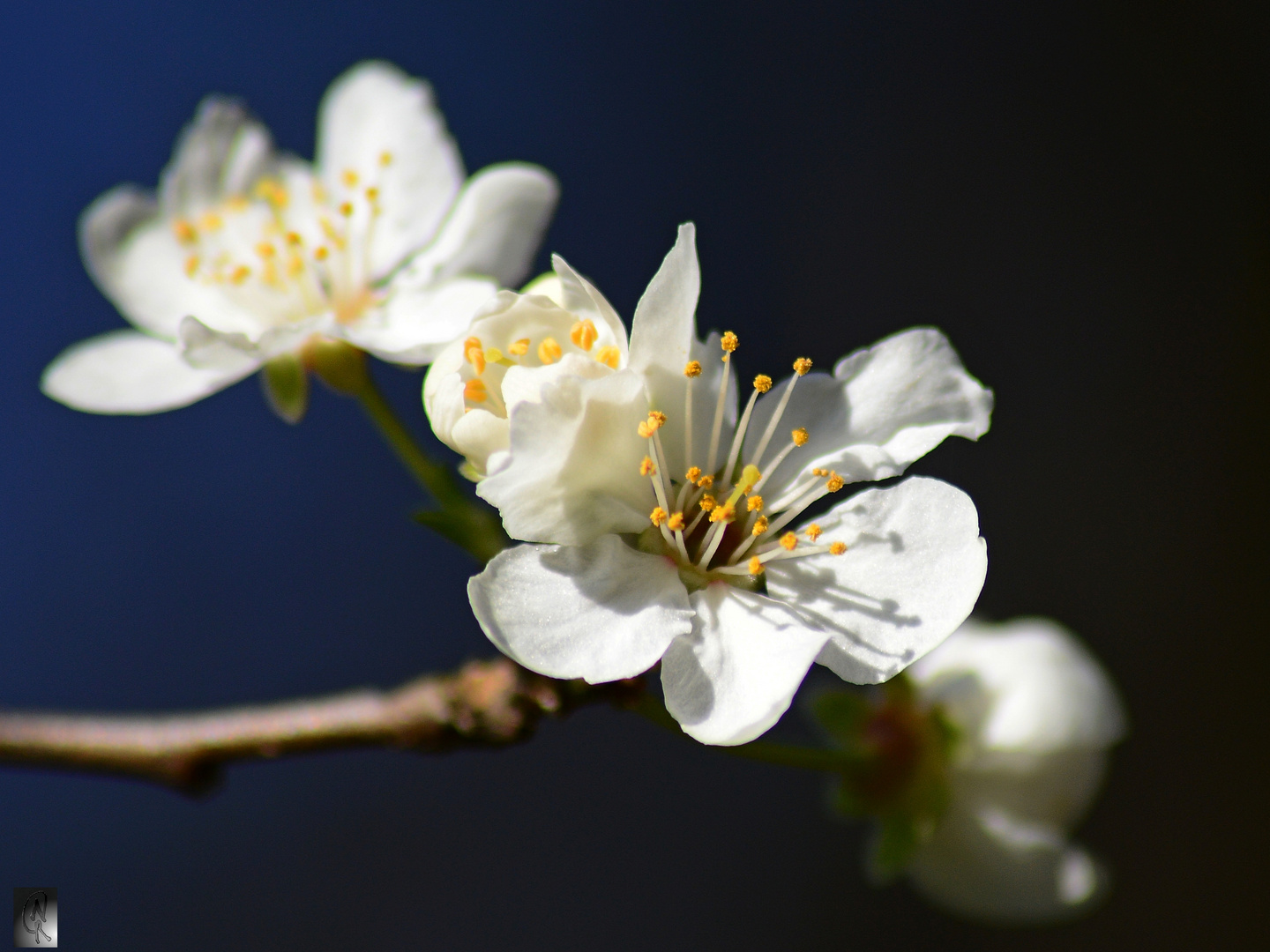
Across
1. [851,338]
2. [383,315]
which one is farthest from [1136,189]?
[383,315]

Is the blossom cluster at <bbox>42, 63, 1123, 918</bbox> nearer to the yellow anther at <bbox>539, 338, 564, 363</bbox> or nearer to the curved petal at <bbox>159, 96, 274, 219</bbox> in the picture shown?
the yellow anther at <bbox>539, 338, 564, 363</bbox>

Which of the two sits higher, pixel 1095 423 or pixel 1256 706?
pixel 1095 423

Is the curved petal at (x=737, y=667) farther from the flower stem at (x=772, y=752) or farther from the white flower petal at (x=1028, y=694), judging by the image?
the white flower petal at (x=1028, y=694)

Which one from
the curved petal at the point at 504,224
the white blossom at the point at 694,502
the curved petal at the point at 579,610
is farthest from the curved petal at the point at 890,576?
the curved petal at the point at 504,224

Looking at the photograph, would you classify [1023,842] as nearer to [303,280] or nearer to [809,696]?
[809,696]

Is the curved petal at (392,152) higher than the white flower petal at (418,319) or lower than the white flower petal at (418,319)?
higher
